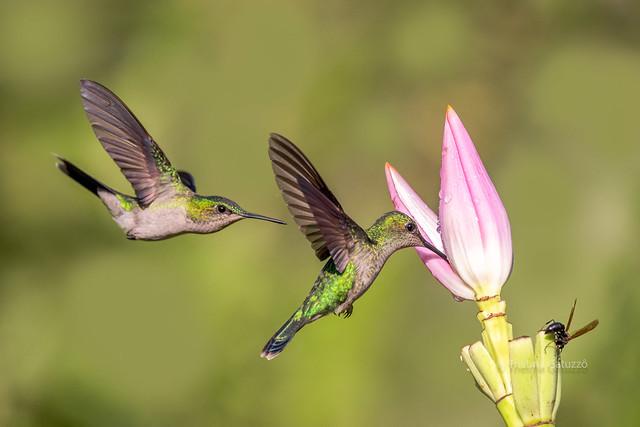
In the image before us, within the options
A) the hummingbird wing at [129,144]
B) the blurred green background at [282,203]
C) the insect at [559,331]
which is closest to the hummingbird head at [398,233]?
the insect at [559,331]

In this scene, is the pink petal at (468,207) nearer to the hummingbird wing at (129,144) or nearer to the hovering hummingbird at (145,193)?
the hovering hummingbird at (145,193)

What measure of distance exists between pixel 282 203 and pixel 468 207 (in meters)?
2.17

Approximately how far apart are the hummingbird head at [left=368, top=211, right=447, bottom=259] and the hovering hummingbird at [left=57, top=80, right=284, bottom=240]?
0.18 m

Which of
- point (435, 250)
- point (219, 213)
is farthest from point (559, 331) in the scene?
point (219, 213)

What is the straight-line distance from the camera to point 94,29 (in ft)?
11.9

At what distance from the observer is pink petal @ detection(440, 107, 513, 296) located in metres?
1.02

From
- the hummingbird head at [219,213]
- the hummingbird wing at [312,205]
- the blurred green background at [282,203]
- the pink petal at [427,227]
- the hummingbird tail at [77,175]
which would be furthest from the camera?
the blurred green background at [282,203]

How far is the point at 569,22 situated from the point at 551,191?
0.86m

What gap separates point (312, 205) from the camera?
1.03m

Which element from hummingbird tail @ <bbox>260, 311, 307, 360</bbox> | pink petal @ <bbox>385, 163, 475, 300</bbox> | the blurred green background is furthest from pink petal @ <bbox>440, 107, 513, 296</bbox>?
the blurred green background

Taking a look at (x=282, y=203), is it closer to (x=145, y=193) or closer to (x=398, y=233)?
(x=145, y=193)

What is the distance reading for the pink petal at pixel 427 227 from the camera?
1109 millimetres

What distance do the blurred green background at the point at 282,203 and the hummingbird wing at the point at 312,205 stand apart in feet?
4.61

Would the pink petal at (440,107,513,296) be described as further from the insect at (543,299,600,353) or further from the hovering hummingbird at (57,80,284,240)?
the hovering hummingbird at (57,80,284,240)
